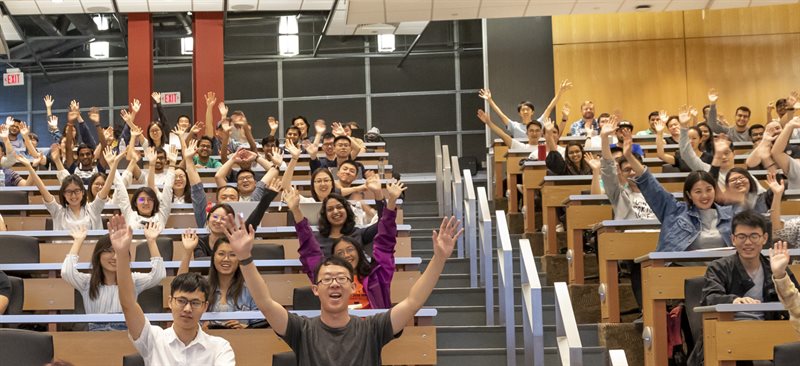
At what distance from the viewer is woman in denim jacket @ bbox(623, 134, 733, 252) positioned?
19.0 feet

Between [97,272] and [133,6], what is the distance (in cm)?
778

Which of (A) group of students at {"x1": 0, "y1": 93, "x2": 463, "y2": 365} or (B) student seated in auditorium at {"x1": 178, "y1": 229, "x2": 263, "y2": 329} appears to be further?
(B) student seated in auditorium at {"x1": 178, "y1": 229, "x2": 263, "y2": 329}

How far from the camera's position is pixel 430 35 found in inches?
653

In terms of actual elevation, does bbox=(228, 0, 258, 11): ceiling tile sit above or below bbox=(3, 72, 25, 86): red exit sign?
above

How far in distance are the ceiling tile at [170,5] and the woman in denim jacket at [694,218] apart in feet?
25.5

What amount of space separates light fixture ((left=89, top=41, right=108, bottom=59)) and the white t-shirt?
13567 mm

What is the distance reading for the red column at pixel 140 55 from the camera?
1297 cm

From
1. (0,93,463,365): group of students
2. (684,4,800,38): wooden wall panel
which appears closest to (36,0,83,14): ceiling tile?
(0,93,463,365): group of students

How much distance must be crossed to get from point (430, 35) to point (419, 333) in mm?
12312

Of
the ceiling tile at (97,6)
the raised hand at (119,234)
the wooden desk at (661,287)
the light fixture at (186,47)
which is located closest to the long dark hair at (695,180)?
the wooden desk at (661,287)

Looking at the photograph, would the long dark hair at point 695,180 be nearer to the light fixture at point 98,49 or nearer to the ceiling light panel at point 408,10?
the ceiling light panel at point 408,10

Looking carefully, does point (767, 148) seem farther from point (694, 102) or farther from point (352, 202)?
point (694, 102)

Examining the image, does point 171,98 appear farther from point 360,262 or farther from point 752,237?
point 752,237

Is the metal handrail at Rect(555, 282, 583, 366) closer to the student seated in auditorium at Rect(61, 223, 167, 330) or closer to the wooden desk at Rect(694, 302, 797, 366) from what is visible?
the wooden desk at Rect(694, 302, 797, 366)
